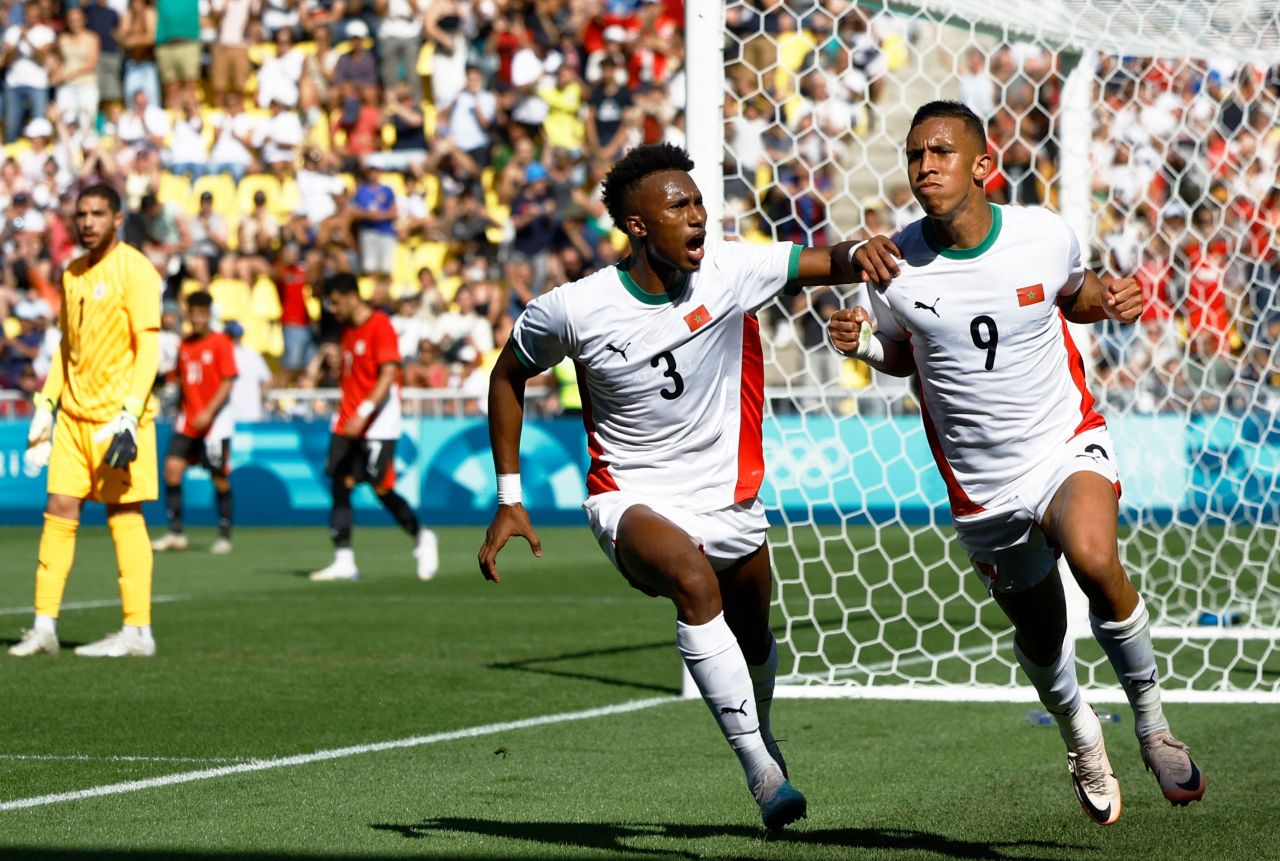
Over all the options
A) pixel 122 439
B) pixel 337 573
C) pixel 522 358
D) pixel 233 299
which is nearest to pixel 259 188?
pixel 233 299

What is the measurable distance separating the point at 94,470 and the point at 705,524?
5.05m

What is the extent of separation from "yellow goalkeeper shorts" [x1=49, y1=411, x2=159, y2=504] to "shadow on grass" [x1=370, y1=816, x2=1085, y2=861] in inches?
172

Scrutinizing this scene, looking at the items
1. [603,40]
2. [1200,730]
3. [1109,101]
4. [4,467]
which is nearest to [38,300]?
[4,467]

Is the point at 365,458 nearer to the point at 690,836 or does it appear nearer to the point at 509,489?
the point at 509,489

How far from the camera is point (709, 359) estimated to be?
19.1 ft

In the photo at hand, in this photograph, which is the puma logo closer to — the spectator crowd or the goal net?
the goal net

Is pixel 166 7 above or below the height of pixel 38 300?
above

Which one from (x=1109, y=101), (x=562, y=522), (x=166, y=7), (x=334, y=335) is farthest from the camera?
(x=166, y=7)

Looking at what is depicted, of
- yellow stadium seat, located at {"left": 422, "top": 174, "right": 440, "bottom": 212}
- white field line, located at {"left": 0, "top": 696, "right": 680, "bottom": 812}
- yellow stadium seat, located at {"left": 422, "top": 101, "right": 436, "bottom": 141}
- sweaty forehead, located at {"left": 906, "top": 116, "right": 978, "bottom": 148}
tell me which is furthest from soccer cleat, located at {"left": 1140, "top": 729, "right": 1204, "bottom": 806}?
yellow stadium seat, located at {"left": 422, "top": 101, "right": 436, "bottom": 141}

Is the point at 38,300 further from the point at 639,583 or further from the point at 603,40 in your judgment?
the point at 639,583

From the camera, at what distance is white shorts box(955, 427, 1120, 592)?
5.70 meters

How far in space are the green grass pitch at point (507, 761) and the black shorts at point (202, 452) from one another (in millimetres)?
5681

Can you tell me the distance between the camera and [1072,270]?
19.2 feet

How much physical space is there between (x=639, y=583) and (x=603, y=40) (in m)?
20.1
